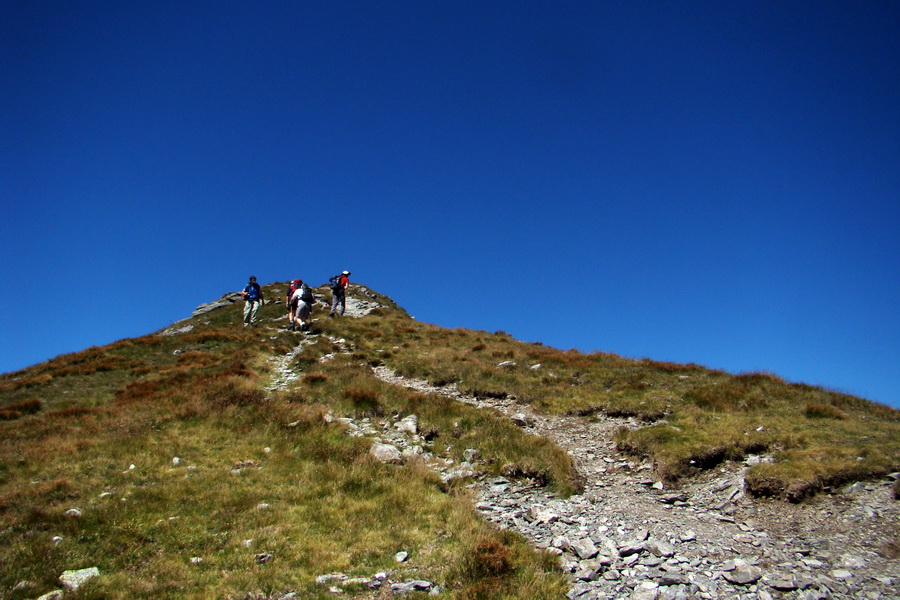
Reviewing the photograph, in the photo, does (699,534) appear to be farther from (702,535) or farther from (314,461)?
(314,461)

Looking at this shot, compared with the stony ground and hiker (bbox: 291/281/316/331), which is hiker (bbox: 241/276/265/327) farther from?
the stony ground

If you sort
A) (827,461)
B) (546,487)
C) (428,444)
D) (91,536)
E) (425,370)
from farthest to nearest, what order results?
(425,370) → (428,444) → (546,487) → (827,461) → (91,536)

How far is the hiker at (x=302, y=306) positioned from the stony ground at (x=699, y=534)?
22524mm

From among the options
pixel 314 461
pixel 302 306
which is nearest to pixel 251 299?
pixel 302 306

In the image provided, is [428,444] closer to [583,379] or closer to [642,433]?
[642,433]

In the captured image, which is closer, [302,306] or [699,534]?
[699,534]

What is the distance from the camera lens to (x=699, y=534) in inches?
360

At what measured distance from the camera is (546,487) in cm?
1188

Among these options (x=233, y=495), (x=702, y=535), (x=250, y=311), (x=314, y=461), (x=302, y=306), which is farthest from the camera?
(x=250, y=311)

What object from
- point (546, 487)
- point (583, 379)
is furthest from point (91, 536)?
point (583, 379)

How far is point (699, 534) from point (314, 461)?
9579 millimetres

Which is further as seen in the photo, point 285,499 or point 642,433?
point 642,433

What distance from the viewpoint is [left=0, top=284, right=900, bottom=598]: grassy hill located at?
27.9ft

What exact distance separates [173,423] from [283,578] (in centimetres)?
979
